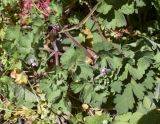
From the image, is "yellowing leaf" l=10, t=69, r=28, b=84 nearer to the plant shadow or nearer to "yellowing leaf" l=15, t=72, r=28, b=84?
"yellowing leaf" l=15, t=72, r=28, b=84

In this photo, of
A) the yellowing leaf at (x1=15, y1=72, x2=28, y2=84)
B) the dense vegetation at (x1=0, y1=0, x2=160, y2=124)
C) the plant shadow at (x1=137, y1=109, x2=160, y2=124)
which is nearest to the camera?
the dense vegetation at (x1=0, y1=0, x2=160, y2=124)

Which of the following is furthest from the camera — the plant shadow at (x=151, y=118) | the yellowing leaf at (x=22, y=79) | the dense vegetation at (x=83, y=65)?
the yellowing leaf at (x=22, y=79)

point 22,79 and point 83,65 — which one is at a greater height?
point 83,65

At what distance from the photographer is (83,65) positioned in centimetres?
283

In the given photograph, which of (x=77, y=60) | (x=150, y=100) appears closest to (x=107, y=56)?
(x=77, y=60)

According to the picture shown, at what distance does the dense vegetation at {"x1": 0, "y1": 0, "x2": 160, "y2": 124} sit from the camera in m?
2.84

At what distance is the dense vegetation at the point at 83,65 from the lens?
2.84 m

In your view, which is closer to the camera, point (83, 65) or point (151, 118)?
point (83, 65)

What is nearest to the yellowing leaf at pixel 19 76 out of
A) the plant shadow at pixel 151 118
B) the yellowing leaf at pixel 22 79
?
the yellowing leaf at pixel 22 79

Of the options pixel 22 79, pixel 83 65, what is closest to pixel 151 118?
pixel 83 65

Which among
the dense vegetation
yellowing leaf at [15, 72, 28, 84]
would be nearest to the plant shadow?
the dense vegetation

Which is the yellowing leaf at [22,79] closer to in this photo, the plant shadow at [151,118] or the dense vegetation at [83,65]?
the dense vegetation at [83,65]

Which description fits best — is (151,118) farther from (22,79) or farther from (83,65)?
(22,79)

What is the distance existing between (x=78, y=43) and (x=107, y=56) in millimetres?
354
